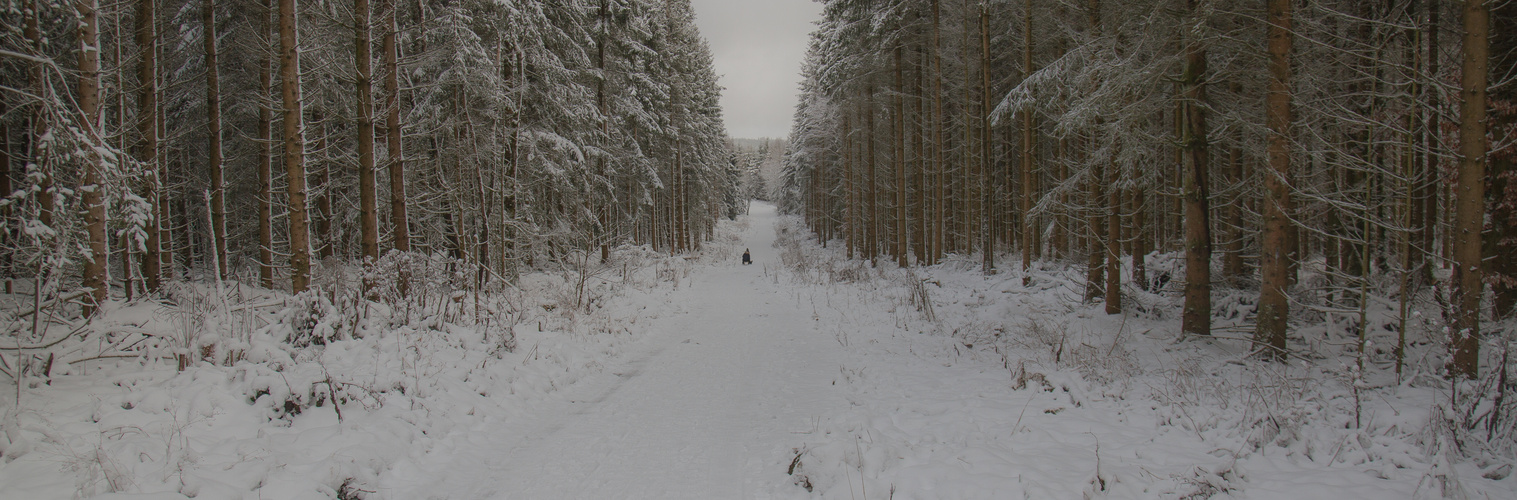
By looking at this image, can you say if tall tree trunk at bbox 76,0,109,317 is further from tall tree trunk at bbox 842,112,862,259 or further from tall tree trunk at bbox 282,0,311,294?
tall tree trunk at bbox 842,112,862,259

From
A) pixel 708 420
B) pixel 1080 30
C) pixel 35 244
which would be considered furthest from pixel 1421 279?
pixel 35 244

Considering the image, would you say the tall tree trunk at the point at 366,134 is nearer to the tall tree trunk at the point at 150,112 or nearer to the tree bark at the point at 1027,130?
the tall tree trunk at the point at 150,112

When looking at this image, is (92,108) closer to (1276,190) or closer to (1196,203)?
(1276,190)

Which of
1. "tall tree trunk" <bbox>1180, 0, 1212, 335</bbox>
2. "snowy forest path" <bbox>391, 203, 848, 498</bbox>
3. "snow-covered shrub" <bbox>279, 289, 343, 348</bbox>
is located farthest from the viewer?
"tall tree trunk" <bbox>1180, 0, 1212, 335</bbox>

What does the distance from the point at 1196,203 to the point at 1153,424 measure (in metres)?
4.37

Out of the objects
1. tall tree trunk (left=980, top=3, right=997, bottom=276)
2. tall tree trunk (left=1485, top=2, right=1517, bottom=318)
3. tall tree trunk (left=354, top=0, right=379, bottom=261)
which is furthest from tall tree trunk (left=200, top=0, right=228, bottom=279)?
tall tree trunk (left=1485, top=2, right=1517, bottom=318)

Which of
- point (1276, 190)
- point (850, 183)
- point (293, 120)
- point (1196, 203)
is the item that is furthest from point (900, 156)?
point (293, 120)

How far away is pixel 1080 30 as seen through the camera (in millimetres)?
11852

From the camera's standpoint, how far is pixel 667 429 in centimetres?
568

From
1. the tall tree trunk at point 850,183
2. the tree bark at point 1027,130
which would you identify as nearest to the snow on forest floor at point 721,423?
the tree bark at point 1027,130

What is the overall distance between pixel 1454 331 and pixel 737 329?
9339 mm

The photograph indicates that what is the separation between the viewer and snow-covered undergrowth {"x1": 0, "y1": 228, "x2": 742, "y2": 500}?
379cm

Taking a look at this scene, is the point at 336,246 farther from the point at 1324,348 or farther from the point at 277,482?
the point at 1324,348

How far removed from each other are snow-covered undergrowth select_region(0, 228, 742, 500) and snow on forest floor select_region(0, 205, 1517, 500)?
0.02 metres
